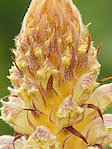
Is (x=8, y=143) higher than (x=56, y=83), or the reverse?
(x=56, y=83)

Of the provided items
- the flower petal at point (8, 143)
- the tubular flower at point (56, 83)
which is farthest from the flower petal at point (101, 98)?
the flower petal at point (8, 143)

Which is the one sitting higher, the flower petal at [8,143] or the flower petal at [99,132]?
the flower petal at [8,143]

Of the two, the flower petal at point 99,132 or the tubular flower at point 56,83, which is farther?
the flower petal at point 99,132

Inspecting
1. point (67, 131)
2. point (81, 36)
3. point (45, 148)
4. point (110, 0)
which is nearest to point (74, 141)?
point (67, 131)

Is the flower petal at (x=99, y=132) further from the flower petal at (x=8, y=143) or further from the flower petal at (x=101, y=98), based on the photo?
the flower petal at (x=8, y=143)

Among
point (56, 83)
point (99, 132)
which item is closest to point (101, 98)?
point (99, 132)

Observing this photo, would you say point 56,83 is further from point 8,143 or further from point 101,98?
point 8,143

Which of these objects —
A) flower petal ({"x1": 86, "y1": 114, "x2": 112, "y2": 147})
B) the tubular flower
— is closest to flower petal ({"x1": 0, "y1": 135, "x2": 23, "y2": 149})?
the tubular flower

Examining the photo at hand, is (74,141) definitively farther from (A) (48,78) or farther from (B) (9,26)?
(B) (9,26)
